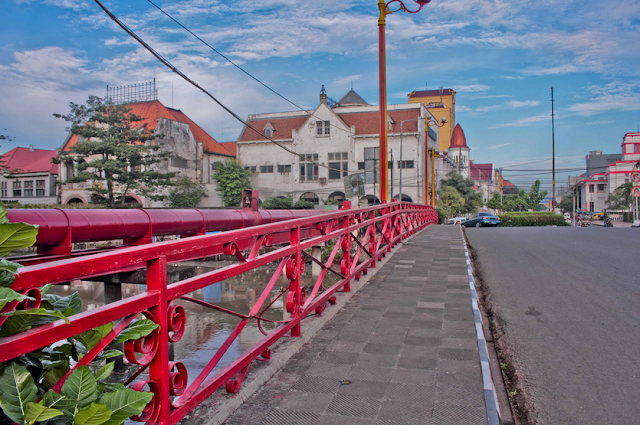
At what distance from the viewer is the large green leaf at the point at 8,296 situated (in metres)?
1.43

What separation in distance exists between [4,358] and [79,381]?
1.12ft

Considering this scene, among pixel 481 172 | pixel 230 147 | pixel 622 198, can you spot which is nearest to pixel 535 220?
pixel 622 198

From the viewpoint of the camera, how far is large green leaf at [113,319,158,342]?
6.35 ft

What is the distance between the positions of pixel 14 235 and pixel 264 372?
2.15m

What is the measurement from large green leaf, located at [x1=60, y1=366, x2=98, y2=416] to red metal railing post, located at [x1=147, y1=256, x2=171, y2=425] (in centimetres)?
42

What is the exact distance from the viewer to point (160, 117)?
4697 centimetres

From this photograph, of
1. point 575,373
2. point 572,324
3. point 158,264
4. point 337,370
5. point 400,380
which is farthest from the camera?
point 572,324

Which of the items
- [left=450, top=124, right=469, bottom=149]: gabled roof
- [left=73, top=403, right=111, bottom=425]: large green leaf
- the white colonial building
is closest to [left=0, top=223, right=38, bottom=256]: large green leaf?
[left=73, top=403, right=111, bottom=425]: large green leaf

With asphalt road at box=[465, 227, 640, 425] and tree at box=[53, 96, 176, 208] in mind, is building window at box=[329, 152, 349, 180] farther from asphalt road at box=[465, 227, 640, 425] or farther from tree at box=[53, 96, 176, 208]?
asphalt road at box=[465, 227, 640, 425]

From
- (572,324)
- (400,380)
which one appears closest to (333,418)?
(400,380)

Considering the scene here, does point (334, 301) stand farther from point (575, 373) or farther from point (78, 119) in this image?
point (78, 119)

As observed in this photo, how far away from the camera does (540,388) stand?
11.5ft

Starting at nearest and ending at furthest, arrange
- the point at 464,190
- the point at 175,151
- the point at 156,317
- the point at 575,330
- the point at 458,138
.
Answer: the point at 156,317, the point at 575,330, the point at 175,151, the point at 464,190, the point at 458,138

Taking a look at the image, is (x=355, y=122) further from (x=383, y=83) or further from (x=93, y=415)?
(x=93, y=415)
